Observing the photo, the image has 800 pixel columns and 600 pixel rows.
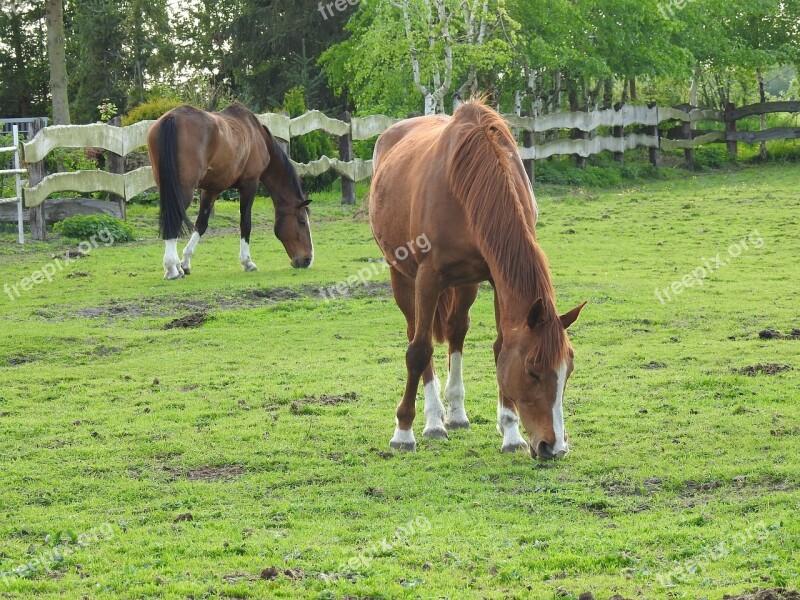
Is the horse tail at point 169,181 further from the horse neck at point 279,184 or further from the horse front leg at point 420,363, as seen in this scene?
the horse front leg at point 420,363

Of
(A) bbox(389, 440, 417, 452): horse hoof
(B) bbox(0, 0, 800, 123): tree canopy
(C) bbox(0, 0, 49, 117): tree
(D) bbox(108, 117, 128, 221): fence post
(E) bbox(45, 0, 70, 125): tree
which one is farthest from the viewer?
(C) bbox(0, 0, 49, 117): tree

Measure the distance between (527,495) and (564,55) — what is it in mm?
17979

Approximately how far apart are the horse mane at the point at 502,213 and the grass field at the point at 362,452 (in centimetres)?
91

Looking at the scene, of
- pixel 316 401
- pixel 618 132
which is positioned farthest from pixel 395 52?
pixel 316 401

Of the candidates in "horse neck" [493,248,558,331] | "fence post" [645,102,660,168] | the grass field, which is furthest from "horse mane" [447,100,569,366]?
"fence post" [645,102,660,168]

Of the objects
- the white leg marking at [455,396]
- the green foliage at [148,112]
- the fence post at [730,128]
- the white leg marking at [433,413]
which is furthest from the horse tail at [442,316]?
the fence post at [730,128]

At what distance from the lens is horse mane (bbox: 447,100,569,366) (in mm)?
5051

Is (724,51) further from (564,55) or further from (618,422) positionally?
(618,422)

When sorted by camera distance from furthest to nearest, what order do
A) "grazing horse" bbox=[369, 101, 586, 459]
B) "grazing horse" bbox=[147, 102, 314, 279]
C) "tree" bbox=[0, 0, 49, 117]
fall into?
"tree" bbox=[0, 0, 49, 117] → "grazing horse" bbox=[147, 102, 314, 279] → "grazing horse" bbox=[369, 101, 586, 459]

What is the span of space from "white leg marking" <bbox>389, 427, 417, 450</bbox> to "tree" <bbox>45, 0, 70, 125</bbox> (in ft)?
52.9

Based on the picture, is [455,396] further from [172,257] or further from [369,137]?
[369,137]

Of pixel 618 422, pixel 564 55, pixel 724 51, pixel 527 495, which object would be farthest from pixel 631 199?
pixel 527 495

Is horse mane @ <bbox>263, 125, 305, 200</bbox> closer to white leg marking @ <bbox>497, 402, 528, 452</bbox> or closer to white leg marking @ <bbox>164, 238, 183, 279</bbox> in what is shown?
white leg marking @ <bbox>164, 238, 183, 279</bbox>

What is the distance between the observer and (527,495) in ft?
16.5
